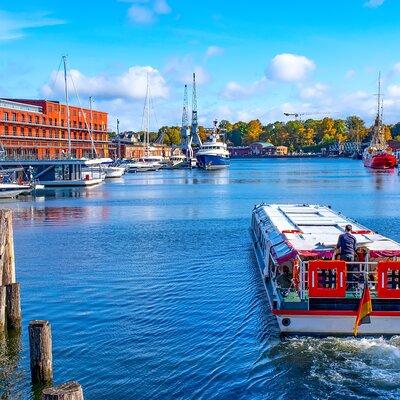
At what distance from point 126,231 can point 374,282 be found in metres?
35.8

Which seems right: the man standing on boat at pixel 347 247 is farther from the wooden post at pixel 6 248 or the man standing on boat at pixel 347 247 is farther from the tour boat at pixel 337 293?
the wooden post at pixel 6 248

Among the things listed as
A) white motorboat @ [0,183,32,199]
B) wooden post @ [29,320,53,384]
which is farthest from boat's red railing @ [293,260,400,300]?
white motorboat @ [0,183,32,199]

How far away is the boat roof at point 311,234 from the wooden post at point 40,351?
11.0m

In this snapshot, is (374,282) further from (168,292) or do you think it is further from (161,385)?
(168,292)

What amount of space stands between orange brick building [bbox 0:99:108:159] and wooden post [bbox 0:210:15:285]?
3892 inches

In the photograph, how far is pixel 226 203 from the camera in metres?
Result: 85.3

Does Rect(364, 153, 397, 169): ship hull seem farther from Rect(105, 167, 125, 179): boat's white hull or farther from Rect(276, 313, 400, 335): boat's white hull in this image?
Rect(276, 313, 400, 335): boat's white hull

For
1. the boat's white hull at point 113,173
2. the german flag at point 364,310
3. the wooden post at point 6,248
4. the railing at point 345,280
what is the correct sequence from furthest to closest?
1. the boat's white hull at point 113,173
2. the wooden post at point 6,248
3. the railing at point 345,280
4. the german flag at point 364,310

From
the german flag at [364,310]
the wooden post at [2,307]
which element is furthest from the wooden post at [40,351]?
the german flag at [364,310]

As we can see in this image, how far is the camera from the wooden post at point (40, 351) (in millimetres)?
19484

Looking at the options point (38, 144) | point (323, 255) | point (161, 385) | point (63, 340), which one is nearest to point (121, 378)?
point (161, 385)

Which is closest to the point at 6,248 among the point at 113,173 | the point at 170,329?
the point at 170,329

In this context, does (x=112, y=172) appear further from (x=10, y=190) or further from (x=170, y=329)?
(x=170, y=329)

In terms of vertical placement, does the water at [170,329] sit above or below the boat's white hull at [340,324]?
below
